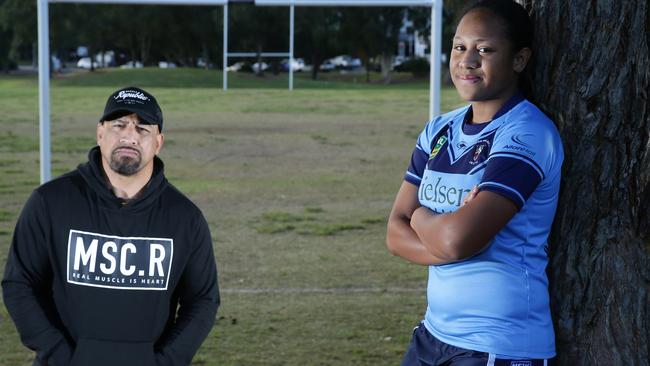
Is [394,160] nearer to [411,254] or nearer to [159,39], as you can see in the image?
[411,254]

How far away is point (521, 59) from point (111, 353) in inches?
54.6

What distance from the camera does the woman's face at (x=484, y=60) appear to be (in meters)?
2.86

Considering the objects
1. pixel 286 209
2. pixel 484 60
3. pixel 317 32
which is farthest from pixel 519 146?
pixel 317 32

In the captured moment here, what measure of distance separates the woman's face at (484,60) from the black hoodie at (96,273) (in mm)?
896

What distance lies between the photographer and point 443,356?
276cm

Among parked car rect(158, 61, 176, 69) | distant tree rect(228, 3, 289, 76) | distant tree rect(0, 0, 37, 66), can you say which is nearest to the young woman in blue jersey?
distant tree rect(228, 3, 289, 76)

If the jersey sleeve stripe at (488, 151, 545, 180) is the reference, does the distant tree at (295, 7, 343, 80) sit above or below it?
above

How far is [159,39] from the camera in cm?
5434

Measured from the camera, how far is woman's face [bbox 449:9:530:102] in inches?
113

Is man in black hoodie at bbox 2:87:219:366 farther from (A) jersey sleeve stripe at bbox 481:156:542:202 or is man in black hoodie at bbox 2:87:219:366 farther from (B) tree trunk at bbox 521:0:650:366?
(B) tree trunk at bbox 521:0:650:366

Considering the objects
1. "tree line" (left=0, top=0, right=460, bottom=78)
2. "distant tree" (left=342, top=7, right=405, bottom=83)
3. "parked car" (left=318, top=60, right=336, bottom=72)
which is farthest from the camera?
"parked car" (left=318, top=60, right=336, bottom=72)

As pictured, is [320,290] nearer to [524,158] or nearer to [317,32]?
[524,158]

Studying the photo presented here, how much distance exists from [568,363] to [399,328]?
10.8ft

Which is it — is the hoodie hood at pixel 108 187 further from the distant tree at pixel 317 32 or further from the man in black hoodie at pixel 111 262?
the distant tree at pixel 317 32
